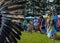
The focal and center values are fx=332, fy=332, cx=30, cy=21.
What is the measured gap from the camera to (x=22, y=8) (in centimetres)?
495

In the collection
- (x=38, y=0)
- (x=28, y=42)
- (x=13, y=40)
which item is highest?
(x=13, y=40)

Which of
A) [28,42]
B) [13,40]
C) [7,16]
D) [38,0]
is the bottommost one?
[38,0]

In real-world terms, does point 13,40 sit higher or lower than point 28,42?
higher

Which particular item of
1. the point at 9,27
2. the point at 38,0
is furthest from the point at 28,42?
the point at 38,0

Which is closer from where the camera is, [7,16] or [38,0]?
[7,16]

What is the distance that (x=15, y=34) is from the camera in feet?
16.9

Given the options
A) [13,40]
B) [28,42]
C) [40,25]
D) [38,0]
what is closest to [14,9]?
[13,40]

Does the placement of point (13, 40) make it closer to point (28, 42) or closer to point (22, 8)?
point (22, 8)

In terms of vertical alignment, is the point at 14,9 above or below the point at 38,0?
above

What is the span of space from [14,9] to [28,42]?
8.02 m

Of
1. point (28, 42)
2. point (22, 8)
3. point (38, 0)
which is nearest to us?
point (22, 8)

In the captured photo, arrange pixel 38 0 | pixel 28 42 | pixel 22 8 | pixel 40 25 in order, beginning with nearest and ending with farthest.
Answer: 1. pixel 22 8
2. pixel 28 42
3. pixel 40 25
4. pixel 38 0

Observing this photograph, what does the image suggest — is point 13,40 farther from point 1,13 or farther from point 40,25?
point 40,25

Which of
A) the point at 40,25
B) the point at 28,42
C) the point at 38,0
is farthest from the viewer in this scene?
the point at 38,0
